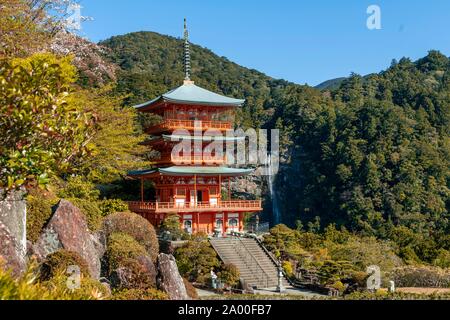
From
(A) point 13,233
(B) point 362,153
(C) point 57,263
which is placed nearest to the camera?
(A) point 13,233

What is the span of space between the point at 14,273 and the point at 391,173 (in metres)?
46.0

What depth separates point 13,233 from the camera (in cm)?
1057

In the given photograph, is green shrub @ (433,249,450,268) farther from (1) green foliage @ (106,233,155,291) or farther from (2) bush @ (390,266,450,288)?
(1) green foliage @ (106,233,155,291)

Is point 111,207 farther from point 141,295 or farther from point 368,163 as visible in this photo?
point 368,163

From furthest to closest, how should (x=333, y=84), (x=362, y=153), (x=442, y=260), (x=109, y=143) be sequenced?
1. (x=333, y=84)
2. (x=362, y=153)
3. (x=109, y=143)
4. (x=442, y=260)

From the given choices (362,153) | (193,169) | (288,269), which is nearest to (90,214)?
(288,269)

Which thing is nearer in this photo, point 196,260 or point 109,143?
point 196,260

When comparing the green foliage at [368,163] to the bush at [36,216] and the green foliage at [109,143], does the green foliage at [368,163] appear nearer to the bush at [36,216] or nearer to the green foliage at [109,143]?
the green foliage at [109,143]

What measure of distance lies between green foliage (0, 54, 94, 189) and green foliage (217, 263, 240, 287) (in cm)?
1229

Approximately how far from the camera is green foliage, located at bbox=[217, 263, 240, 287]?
1784cm

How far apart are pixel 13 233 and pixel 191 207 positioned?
14694 mm

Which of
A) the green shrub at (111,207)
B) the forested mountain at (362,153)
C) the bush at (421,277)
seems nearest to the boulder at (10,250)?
the green shrub at (111,207)

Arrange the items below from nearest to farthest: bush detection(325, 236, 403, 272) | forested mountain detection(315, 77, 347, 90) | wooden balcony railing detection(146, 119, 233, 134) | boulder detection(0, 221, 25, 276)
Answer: boulder detection(0, 221, 25, 276), bush detection(325, 236, 403, 272), wooden balcony railing detection(146, 119, 233, 134), forested mountain detection(315, 77, 347, 90)

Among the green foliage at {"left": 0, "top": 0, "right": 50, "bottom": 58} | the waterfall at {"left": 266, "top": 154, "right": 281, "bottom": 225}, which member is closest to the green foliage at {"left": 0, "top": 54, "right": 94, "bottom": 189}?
the green foliage at {"left": 0, "top": 0, "right": 50, "bottom": 58}
